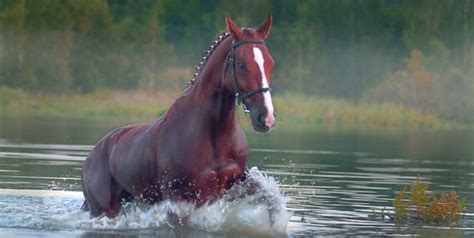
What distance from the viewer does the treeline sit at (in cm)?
5091

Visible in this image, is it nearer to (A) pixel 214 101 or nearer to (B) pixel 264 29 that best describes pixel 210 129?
(A) pixel 214 101

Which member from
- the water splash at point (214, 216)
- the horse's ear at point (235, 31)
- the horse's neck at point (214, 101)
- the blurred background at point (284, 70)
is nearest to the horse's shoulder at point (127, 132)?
the water splash at point (214, 216)

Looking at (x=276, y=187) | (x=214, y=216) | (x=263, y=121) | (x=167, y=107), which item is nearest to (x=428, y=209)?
(x=276, y=187)

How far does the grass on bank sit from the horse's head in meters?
30.0

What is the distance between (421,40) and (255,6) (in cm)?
708

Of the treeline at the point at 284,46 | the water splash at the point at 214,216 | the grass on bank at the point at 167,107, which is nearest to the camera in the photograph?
the water splash at the point at 214,216

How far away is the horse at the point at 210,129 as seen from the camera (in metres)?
12.1

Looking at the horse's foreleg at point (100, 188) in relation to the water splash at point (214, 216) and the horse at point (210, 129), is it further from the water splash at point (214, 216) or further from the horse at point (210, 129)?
the horse at point (210, 129)

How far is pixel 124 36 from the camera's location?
2092 inches

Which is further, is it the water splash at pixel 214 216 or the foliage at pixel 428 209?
the foliage at pixel 428 209

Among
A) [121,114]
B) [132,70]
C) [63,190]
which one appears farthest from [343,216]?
[132,70]

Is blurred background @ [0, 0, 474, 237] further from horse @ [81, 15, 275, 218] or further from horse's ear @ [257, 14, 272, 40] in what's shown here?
horse's ear @ [257, 14, 272, 40]

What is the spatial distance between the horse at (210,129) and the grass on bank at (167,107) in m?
29.4

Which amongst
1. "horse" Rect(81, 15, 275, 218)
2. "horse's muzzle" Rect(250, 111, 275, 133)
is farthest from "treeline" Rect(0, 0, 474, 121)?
"horse's muzzle" Rect(250, 111, 275, 133)
